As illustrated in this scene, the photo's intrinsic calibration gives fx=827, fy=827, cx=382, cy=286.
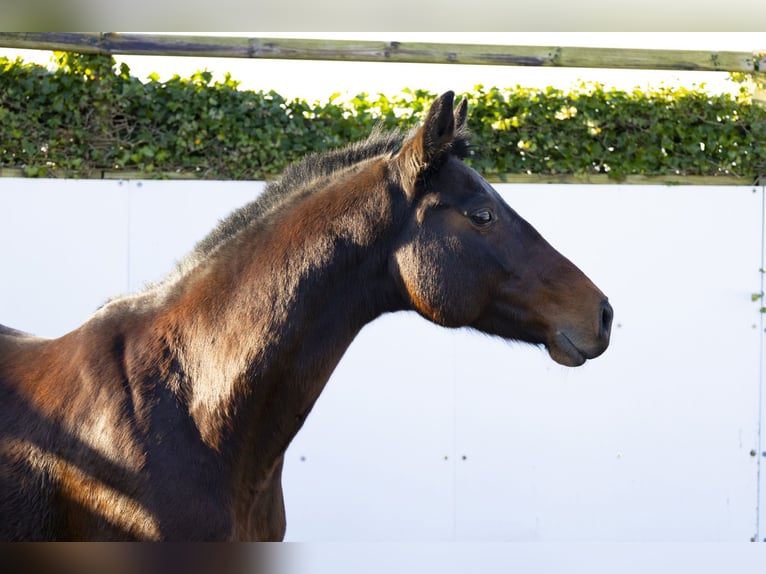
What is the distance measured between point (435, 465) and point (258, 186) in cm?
204

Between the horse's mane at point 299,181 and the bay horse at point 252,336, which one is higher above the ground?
the horse's mane at point 299,181

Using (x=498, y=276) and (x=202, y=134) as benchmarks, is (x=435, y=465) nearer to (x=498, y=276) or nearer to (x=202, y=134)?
(x=202, y=134)

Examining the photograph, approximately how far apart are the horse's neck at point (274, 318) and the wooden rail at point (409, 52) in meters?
3.12

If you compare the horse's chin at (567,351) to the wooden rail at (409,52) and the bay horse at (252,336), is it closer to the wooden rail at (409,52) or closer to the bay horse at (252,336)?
the bay horse at (252,336)

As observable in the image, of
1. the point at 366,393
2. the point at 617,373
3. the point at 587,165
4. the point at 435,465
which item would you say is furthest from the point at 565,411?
the point at 587,165

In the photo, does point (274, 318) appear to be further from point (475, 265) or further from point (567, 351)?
point (567, 351)

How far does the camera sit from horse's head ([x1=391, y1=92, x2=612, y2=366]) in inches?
89.2

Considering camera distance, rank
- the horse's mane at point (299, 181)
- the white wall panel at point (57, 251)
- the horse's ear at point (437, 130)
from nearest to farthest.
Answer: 1. the horse's ear at point (437, 130)
2. the horse's mane at point (299, 181)
3. the white wall panel at point (57, 251)

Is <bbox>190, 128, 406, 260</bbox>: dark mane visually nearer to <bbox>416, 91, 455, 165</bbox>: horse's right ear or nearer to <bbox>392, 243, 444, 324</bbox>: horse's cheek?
<bbox>416, 91, 455, 165</bbox>: horse's right ear

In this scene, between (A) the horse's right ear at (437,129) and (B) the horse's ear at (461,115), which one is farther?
(B) the horse's ear at (461,115)

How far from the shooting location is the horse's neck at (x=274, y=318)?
2.16m

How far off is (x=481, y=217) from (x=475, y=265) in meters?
0.13

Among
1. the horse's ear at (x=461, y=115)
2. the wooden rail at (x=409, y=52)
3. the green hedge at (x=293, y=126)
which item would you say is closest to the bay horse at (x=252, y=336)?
the horse's ear at (x=461, y=115)

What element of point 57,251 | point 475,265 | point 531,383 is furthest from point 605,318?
point 57,251
